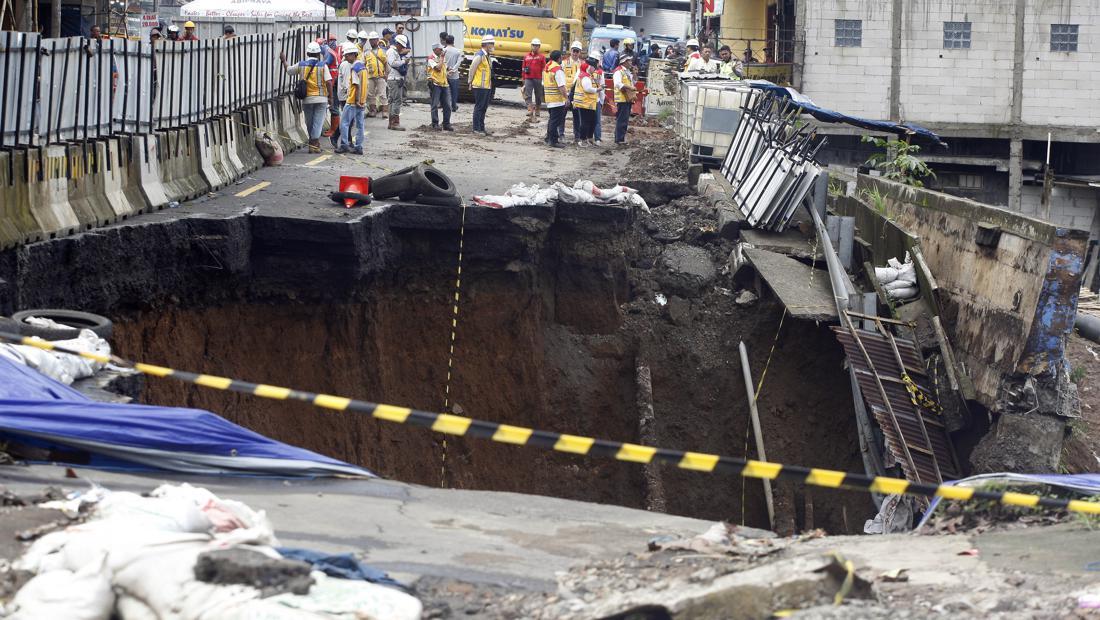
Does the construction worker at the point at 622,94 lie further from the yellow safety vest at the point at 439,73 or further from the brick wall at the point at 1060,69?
the brick wall at the point at 1060,69

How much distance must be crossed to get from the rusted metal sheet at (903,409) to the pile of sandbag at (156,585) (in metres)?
7.25

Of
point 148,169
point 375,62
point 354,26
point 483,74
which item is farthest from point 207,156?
point 354,26

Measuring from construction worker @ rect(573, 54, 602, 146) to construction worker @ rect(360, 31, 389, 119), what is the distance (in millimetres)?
3877

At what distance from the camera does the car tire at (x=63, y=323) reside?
25.4 feet

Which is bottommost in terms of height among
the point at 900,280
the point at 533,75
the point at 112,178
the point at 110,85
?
the point at 900,280

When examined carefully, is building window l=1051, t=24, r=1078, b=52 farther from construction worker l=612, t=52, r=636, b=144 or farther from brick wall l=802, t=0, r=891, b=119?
construction worker l=612, t=52, r=636, b=144

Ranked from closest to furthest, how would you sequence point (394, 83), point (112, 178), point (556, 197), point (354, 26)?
1. point (112, 178)
2. point (556, 197)
3. point (394, 83)
4. point (354, 26)

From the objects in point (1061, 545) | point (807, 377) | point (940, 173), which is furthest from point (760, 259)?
point (940, 173)

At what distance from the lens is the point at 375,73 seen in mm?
23000

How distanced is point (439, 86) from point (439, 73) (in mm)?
365

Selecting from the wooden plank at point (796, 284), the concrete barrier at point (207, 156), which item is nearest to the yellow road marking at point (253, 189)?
the concrete barrier at point (207, 156)

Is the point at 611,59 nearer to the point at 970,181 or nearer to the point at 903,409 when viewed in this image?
the point at 970,181

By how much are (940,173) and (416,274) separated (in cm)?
1809

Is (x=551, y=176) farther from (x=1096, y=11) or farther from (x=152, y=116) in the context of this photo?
(x=1096, y=11)
